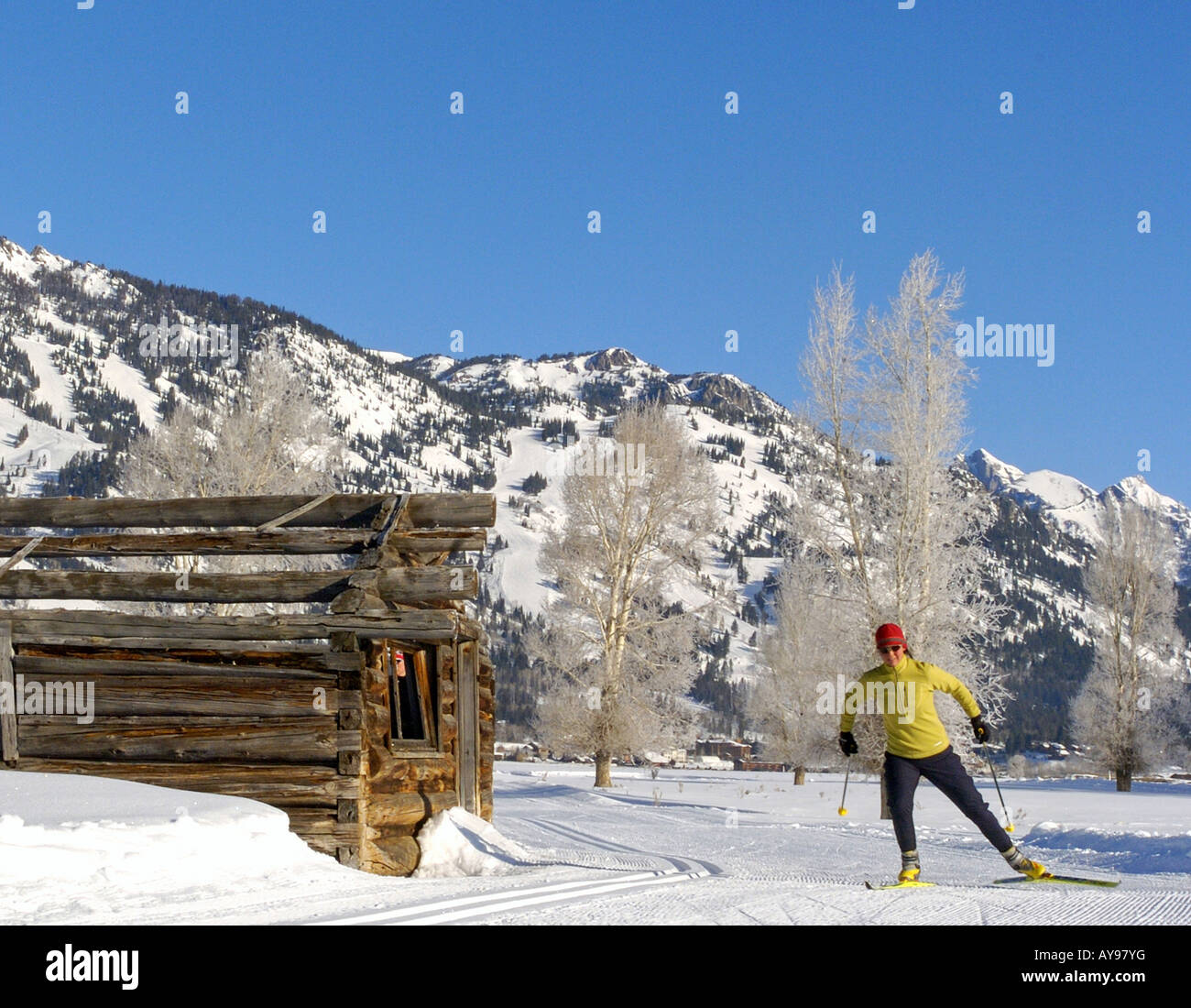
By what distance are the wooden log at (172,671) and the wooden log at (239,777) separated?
787mm

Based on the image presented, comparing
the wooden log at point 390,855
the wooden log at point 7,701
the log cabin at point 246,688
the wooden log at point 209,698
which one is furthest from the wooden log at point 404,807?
the wooden log at point 7,701

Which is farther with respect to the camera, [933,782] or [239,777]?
[239,777]

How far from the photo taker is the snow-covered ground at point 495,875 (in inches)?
235

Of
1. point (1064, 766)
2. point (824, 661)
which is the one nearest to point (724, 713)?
point (1064, 766)

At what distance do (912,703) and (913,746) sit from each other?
12.5 inches

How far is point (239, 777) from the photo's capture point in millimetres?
10266

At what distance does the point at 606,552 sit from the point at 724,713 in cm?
14177

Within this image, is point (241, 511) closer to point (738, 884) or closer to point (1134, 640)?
point (738, 884)

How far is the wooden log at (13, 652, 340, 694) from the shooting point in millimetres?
10398

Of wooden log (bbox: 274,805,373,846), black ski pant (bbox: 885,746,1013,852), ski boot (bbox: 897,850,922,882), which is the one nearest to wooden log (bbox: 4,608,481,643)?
wooden log (bbox: 274,805,373,846)

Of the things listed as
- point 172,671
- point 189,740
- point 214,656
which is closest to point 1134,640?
point 214,656

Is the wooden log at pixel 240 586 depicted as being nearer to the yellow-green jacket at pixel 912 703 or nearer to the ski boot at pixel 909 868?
the yellow-green jacket at pixel 912 703

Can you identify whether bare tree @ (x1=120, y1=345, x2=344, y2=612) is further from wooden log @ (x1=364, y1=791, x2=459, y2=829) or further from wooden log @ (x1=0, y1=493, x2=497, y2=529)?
wooden log @ (x1=364, y1=791, x2=459, y2=829)
